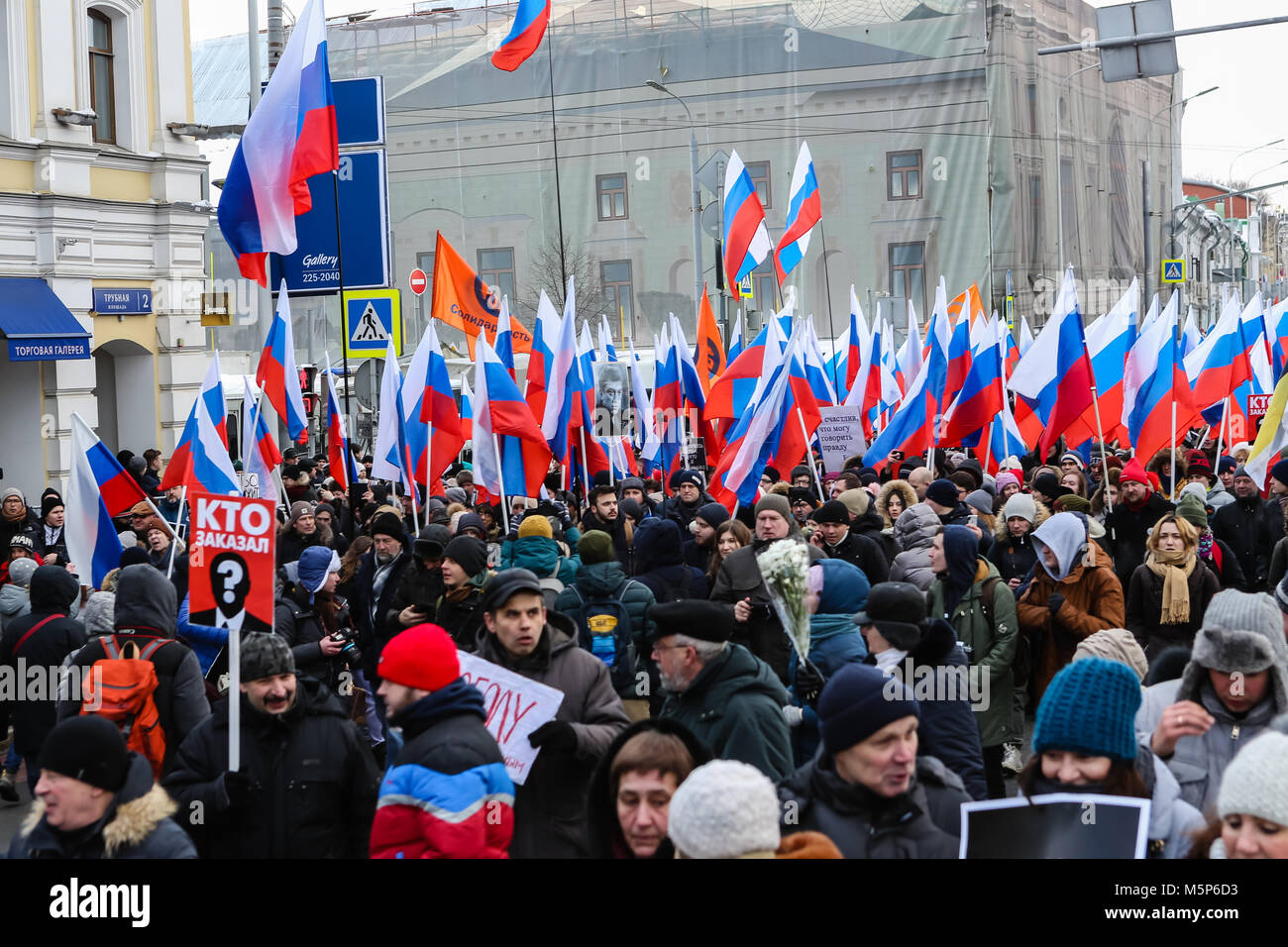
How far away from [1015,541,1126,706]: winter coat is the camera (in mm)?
3329

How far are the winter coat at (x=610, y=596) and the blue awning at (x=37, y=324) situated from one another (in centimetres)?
1502

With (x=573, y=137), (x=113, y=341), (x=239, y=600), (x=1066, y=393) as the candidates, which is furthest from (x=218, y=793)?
(x=573, y=137)

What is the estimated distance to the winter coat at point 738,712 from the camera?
4.92 m

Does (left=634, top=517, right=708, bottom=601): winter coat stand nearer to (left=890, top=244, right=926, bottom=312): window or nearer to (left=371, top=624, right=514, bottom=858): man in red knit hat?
(left=371, top=624, right=514, bottom=858): man in red knit hat

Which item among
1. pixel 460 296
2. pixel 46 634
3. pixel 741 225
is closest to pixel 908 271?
pixel 741 225

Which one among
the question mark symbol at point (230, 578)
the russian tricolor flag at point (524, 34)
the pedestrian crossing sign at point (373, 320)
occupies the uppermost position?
the russian tricolor flag at point (524, 34)

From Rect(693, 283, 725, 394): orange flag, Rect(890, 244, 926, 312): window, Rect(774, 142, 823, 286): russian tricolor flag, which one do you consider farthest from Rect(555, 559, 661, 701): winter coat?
Rect(890, 244, 926, 312): window

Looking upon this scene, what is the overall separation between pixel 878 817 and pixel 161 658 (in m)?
3.37

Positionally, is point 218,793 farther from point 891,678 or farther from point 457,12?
point 457,12

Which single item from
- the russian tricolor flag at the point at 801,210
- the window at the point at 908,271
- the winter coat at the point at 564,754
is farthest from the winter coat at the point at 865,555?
the window at the point at 908,271

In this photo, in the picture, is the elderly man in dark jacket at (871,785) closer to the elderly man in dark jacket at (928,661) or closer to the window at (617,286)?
the elderly man in dark jacket at (928,661)

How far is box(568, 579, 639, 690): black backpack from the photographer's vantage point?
275 inches
